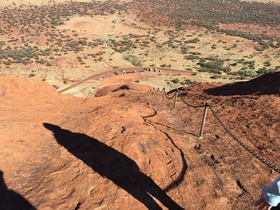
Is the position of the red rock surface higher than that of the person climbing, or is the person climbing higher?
the person climbing

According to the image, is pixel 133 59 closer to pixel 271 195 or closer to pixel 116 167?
pixel 116 167

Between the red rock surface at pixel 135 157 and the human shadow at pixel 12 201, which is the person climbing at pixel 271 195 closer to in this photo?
the red rock surface at pixel 135 157

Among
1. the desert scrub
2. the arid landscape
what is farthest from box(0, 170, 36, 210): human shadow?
the desert scrub

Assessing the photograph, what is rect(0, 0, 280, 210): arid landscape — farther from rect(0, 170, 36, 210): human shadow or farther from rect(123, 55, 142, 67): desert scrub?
rect(123, 55, 142, 67): desert scrub

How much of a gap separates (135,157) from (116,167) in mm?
607

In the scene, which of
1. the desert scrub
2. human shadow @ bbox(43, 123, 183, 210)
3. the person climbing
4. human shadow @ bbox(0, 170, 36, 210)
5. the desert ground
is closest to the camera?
the person climbing

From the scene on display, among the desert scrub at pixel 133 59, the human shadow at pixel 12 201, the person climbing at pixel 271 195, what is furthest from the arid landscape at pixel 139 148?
the desert scrub at pixel 133 59

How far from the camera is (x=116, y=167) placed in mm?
5828

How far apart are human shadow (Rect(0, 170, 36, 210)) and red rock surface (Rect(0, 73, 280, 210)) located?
0.07 ft

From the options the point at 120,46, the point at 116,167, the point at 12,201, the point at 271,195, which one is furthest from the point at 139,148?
the point at 120,46

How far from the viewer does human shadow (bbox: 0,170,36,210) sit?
186 inches

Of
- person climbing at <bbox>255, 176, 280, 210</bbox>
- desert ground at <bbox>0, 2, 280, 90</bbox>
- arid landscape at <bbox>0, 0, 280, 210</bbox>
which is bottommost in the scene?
desert ground at <bbox>0, 2, 280, 90</bbox>

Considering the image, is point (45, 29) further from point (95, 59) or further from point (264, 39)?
point (264, 39)

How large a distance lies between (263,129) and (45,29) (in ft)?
153
